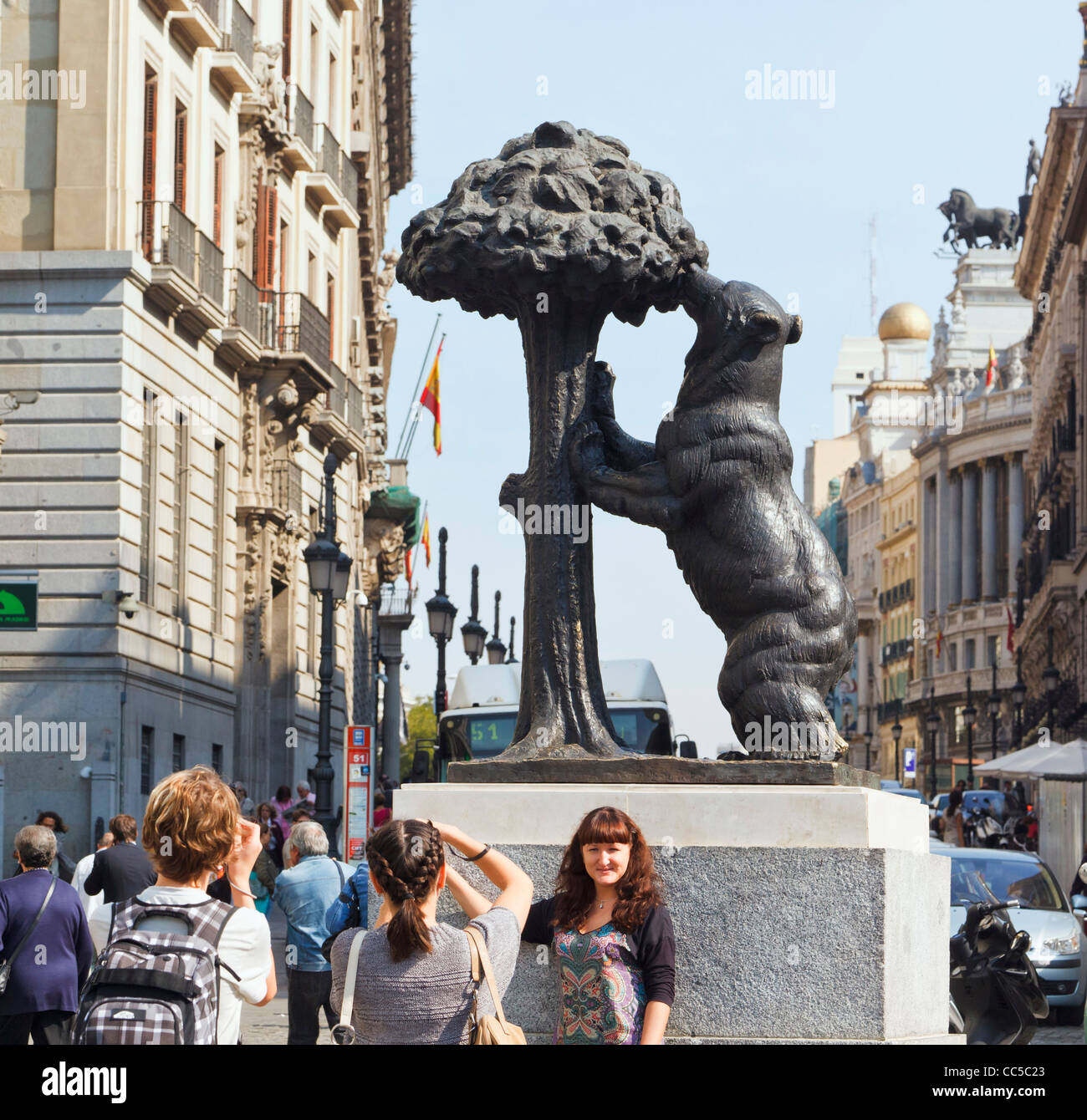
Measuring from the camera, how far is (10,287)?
25531 mm

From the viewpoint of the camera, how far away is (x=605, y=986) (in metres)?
5.63

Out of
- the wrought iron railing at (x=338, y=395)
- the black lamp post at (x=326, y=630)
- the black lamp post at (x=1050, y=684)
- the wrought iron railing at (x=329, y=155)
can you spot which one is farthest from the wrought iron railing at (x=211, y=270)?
the black lamp post at (x=1050, y=684)

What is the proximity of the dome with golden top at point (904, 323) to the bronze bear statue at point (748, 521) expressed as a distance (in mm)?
153950

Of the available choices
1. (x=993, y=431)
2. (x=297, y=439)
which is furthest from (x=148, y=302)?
(x=993, y=431)

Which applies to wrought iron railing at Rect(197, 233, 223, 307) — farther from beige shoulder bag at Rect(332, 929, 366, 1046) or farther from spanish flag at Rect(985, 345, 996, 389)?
spanish flag at Rect(985, 345, 996, 389)

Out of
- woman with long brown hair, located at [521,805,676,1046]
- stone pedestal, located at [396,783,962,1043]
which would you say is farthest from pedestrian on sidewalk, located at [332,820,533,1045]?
stone pedestal, located at [396,783,962,1043]

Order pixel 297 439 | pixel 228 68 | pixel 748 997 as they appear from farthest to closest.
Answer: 1. pixel 297 439
2. pixel 228 68
3. pixel 748 997

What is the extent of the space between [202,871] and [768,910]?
2.11 m

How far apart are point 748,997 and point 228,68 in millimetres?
27692

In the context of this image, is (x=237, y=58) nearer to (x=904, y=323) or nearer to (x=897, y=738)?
(x=897, y=738)

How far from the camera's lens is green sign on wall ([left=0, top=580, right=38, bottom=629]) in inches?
870

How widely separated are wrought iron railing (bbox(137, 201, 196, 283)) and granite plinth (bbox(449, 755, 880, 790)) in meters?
21.1
